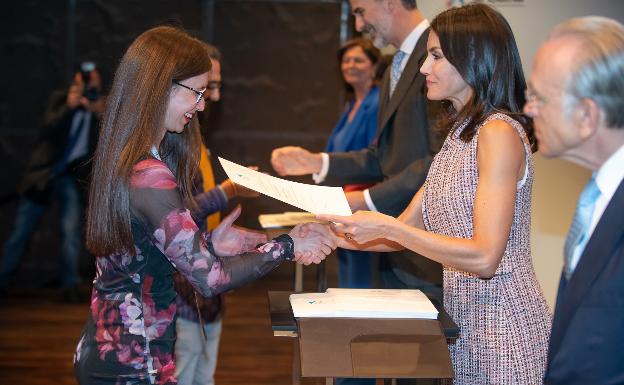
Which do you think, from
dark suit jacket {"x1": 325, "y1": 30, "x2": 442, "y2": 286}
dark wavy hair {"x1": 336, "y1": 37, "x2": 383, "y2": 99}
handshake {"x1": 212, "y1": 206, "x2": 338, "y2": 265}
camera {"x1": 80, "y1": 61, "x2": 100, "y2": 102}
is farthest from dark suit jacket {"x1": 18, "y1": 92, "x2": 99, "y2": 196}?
handshake {"x1": 212, "y1": 206, "x2": 338, "y2": 265}

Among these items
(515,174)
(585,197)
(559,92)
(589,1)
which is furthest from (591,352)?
(589,1)

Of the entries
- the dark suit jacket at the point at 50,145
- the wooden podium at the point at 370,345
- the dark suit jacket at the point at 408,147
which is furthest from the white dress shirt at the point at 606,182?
the dark suit jacket at the point at 50,145

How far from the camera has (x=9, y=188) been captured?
22.2ft

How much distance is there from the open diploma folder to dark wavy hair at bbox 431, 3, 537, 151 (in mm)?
440

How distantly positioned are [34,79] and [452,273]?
16.7 feet

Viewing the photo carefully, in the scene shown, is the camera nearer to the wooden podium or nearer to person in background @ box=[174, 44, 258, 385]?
person in background @ box=[174, 44, 258, 385]

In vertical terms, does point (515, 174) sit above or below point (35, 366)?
above

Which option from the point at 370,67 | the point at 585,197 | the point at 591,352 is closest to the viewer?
the point at 591,352

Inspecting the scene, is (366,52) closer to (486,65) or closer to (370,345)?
(486,65)

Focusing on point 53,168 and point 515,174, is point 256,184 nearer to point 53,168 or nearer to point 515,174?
point 515,174

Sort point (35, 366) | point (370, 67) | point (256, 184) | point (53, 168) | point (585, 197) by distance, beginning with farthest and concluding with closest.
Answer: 1. point (53, 168)
2. point (370, 67)
3. point (35, 366)
4. point (256, 184)
5. point (585, 197)

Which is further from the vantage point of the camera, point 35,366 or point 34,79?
point 34,79

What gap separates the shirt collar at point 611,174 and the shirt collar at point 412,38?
1888 millimetres

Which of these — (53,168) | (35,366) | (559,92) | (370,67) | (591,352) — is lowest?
(35,366)
